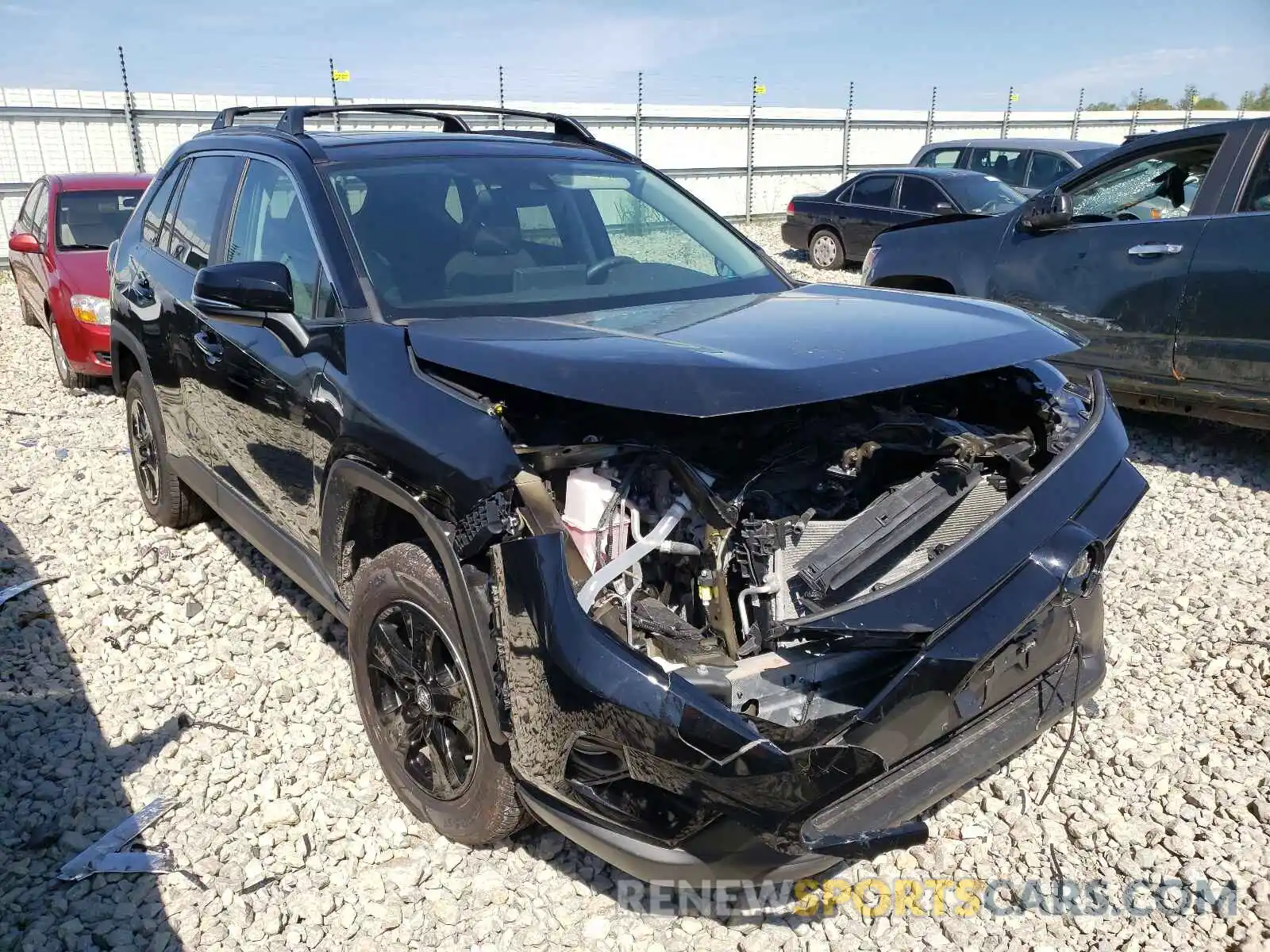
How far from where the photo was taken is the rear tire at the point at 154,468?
4668 mm

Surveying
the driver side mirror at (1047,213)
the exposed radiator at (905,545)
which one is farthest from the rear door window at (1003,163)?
the exposed radiator at (905,545)

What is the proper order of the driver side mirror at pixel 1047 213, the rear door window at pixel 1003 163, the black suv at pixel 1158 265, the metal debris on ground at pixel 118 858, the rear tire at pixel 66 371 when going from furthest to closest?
1. the rear door window at pixel 1003 163
2. the rear tire at pixel 66 371
3. the driver side mirror at pixel 1047 213
4. the black suv at pixel 1158 265
5. the metal debris on ground at pixel 118 858

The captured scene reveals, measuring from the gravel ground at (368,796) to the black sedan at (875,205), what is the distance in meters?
7.92

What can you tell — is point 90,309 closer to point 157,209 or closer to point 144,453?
point 144,453

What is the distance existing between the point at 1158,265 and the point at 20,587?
5.92 metres

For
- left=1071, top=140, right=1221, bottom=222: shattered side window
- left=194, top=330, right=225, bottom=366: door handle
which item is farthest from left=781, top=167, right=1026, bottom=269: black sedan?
left=194, top=330, right=225, bottom=366: door handle

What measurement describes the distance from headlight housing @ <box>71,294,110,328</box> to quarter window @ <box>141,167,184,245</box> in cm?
311

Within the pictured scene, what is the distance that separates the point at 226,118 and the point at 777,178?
18400mm

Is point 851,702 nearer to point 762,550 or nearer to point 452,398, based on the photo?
point 762,550

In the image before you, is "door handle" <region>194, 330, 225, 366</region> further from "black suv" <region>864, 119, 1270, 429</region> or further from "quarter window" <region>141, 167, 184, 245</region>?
"black suv" <region>864, 119, 1270, 429</region>

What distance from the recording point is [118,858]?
2.77 m

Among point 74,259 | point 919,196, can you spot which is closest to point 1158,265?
point 919,196

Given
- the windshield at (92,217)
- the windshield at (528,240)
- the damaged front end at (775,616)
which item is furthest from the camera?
the windshield at (92,217)

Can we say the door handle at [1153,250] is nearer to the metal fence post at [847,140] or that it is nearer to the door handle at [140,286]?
the door handle at [140,286]
